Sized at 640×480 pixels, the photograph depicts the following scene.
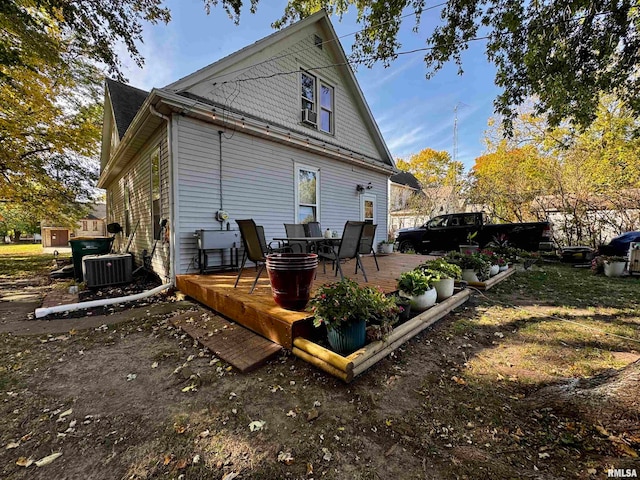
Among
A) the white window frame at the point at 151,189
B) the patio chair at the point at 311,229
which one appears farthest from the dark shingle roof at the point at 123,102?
the patio chair at the point at 311,229

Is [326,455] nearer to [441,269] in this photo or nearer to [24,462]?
[24,462]

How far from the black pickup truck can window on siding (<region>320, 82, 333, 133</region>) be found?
5.43m

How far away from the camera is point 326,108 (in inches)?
314

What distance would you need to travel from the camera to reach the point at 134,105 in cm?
873

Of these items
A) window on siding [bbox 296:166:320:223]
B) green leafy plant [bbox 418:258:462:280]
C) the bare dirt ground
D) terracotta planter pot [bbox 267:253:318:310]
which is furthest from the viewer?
window on siding [bbox 296:166:320:223]

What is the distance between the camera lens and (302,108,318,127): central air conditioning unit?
7.30 m

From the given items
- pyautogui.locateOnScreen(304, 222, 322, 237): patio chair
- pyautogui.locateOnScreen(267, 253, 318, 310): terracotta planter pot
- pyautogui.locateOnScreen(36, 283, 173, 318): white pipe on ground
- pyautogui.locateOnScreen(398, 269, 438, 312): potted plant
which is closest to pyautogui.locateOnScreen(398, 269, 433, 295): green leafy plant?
pyautogui.locateOnScreen(398, 269, 438, 312): potted plant

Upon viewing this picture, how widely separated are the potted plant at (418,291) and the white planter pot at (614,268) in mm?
5890

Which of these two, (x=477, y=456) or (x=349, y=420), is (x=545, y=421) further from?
(x=349, y=420)

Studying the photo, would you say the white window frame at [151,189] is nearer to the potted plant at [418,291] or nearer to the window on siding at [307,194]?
the window on siding at [307,194]

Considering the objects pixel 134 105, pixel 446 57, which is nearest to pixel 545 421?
pixel 446 57

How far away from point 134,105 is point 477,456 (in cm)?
1155

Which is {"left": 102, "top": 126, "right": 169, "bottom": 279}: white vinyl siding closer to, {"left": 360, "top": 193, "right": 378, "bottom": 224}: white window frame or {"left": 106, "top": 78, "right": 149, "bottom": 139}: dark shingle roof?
{"left": 106, "top": 78, "right": 149, "bottom": 139}: dark shingle roof

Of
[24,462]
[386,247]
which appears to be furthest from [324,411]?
[386,247]
